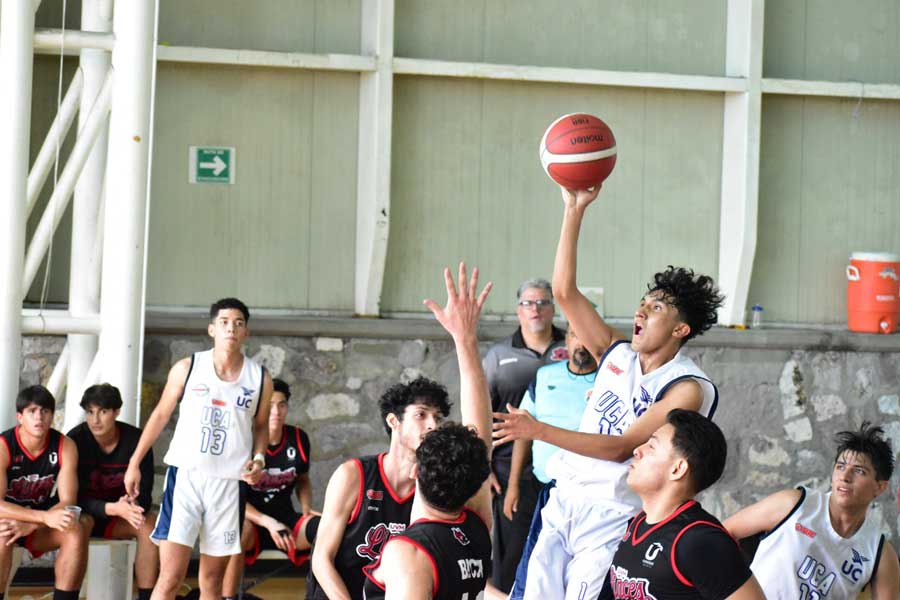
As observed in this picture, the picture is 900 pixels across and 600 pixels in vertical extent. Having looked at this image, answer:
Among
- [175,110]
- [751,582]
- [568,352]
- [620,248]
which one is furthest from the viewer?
[620,248]

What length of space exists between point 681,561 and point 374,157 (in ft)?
16.8

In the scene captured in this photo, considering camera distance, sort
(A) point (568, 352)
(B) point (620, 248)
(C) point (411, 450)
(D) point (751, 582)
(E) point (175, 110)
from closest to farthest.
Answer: (D) point (751, 582)
(C) point (411, 450)
(A) point (568, 352)
(E) point (175, 110)
(B) point (620, 248)

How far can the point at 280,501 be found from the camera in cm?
729

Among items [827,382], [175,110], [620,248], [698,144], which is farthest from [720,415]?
[175,110]

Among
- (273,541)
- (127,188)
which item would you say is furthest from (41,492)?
(127,188)

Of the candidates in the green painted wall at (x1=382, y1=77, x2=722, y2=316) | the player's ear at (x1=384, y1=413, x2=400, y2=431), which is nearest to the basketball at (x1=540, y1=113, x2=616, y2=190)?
the player's ear at (x1=384, y1=413, x2=400, y2=431)

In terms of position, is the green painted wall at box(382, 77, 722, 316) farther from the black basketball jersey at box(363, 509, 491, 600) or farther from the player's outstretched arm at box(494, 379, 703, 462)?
the black basketball jersey at box(363, 509, 491, 600)

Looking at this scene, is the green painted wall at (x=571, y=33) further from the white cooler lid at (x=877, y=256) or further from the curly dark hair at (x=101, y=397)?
the curly dark hair at (x=101, y=397)

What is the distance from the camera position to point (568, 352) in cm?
649

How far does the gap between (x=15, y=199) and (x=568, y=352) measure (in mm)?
3145

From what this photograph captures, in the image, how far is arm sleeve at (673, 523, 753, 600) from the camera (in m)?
3.22

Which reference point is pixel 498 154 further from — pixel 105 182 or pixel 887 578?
pixel 887 578

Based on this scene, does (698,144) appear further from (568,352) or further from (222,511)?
(222,511)

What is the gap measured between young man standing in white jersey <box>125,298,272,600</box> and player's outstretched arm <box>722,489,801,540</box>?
2988 mm
